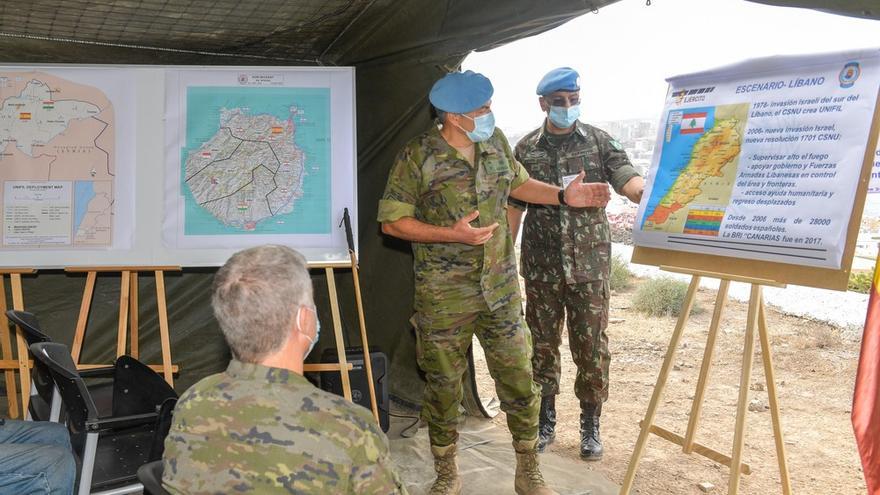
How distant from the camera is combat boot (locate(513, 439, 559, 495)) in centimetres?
301

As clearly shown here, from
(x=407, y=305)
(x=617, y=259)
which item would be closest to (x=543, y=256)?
(x=407, y=305)

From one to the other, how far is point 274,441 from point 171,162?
265 centimetres

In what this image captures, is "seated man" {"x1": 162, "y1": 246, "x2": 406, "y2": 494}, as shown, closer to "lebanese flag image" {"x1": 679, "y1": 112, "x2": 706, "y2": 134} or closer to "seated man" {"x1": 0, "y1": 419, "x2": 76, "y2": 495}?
"seated man" {"x1": 0, "y1": 419, "x2": 76, "y2": 495}

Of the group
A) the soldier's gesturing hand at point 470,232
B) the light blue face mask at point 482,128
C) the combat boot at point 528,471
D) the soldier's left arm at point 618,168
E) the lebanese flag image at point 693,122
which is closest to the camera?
the lebanese flag image at point 693,122

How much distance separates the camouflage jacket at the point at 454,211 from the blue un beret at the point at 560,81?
22.9 inches

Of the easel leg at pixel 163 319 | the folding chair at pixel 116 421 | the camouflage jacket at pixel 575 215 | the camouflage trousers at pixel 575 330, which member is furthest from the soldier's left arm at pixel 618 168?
the easel leg at pixel 163 319

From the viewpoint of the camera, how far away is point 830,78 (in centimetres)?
213

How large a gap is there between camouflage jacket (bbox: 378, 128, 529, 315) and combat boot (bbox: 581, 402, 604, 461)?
1.04 meters

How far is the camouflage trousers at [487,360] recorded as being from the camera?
2.93 meters

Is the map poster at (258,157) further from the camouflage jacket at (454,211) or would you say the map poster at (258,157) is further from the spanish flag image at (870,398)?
the spanish flag image at (870,398)

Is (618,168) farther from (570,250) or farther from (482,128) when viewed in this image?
(482,128)

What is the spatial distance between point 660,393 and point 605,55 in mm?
17435

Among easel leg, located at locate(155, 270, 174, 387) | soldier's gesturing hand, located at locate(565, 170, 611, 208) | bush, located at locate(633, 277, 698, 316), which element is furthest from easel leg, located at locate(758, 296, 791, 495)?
bush, located at locate(633, 277, 698, 316)

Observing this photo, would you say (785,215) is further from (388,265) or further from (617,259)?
(617,259)
